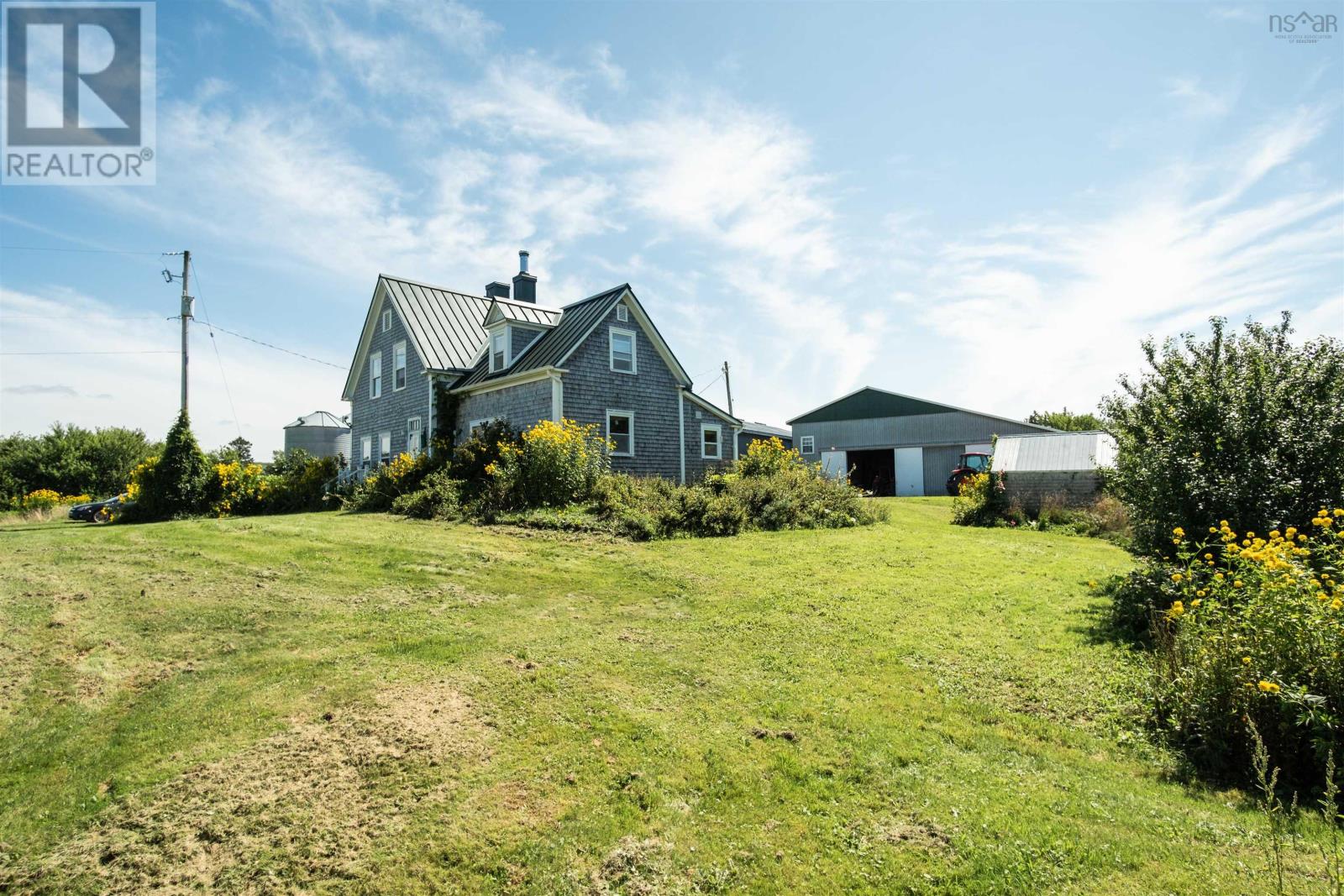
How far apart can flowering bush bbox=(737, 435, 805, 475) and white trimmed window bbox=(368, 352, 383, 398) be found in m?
15.5

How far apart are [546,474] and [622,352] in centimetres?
729

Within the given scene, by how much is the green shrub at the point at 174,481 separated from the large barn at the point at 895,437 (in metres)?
27.6

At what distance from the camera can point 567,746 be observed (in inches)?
190

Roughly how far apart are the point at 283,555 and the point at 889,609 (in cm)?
907

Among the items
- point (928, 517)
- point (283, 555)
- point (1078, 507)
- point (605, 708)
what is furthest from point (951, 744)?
point (1078, 507)

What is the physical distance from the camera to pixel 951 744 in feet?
16.6

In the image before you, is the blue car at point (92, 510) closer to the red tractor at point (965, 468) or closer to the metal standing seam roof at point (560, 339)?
the metal standing seam roof at point (560, 339)

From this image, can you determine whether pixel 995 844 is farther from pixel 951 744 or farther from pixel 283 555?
pixel 283 555

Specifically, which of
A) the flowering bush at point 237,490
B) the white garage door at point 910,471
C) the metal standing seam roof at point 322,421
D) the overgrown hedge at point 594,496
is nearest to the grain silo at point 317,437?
the metal standing seam roof at point 322,421

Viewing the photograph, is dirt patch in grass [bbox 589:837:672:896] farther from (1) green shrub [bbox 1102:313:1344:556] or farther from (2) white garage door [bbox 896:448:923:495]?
(2) white garage door [bbox 896:448:923:495]

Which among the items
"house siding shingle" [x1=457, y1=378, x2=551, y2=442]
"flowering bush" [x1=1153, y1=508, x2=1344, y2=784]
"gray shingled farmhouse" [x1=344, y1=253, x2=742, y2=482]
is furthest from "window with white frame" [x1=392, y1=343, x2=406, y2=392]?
"flowering bush" [x1=1153, y1=508, x2=1344, y2=784]

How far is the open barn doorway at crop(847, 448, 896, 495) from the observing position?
37781 millimetres

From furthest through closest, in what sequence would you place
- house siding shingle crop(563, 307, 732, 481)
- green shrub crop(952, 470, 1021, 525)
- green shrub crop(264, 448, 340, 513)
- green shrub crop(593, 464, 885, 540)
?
green shrub crop(264, 448, 340, 513) < house siding shingle crop(563, 307, 732, 481) < green shrub crop(952, 470, 1021, 525) < green shrub crop(593, 464, 885, 540)

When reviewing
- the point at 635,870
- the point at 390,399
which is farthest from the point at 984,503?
the point at 390,399
